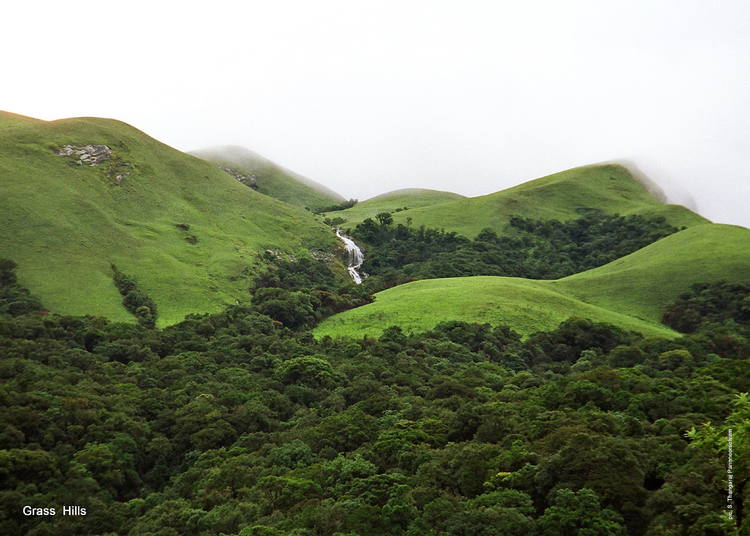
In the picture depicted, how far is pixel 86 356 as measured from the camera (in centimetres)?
8456

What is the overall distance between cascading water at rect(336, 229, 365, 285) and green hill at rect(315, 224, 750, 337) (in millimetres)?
28006

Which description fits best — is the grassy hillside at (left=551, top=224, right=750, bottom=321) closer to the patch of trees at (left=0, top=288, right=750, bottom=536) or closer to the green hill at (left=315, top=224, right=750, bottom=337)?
the green hill at (left=315, top=224, right=750, bottom=337)

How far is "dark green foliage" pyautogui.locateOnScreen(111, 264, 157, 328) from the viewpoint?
110750mm

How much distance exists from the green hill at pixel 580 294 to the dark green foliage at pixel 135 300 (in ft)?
92.0

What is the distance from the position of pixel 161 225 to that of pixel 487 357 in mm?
85767

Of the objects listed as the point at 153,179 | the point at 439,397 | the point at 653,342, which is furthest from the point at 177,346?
the point at 153,179

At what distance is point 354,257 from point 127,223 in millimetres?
61444

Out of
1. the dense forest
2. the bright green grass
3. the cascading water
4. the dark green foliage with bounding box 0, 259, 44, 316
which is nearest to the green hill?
the bright green grass

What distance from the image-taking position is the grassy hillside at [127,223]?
120 m

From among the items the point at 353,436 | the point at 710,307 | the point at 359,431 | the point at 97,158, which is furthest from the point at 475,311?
the point at 97,158

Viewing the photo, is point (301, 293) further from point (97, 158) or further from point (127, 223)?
point (97, 158)

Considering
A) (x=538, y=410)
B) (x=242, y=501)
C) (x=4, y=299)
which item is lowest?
(x=242, y=501)

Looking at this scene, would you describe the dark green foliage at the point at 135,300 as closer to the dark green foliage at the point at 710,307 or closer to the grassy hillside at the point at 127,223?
the grassy hillside at the point at 127,223

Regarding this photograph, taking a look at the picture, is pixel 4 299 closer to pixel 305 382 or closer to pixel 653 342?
pixel 305 382
